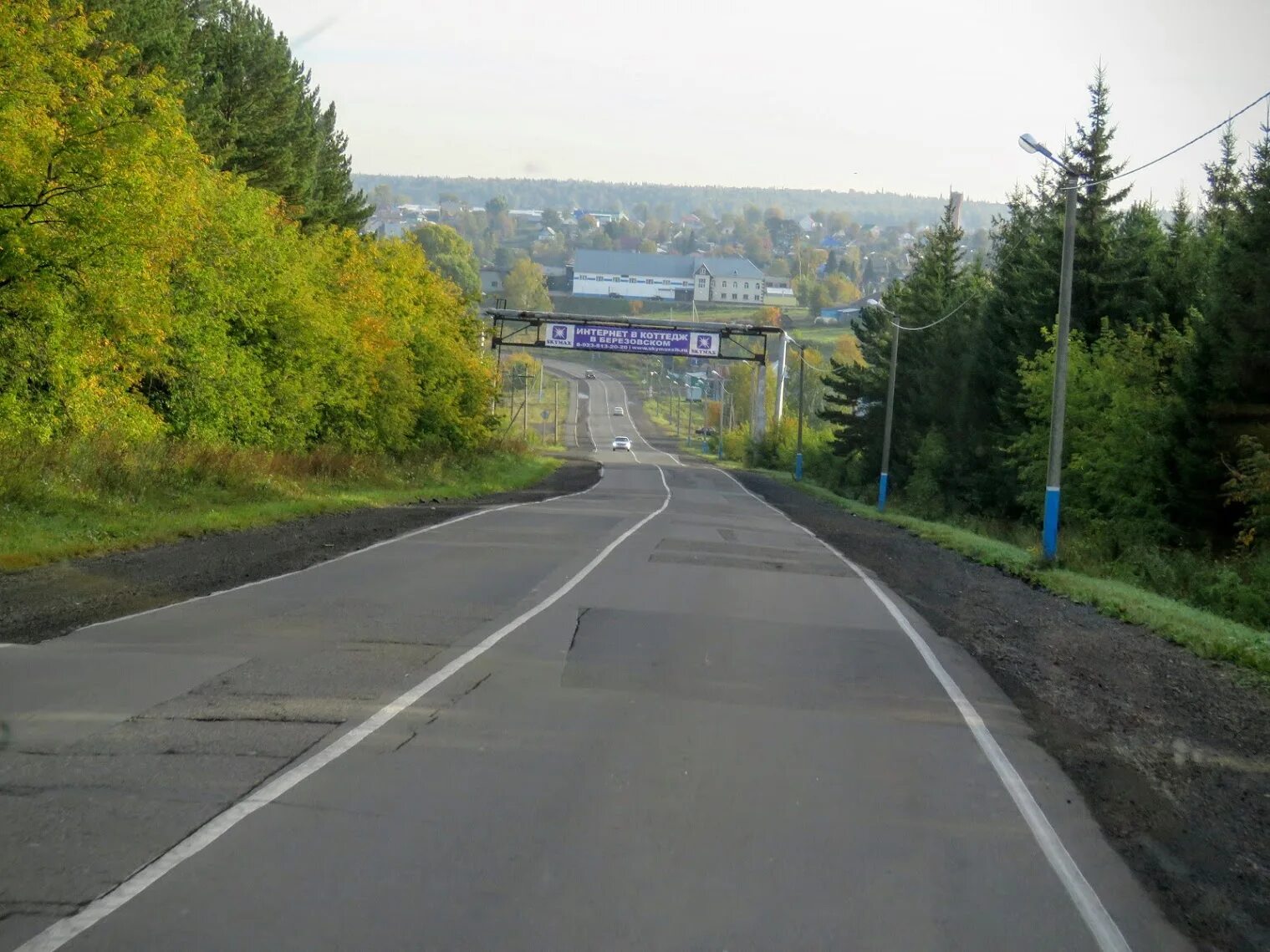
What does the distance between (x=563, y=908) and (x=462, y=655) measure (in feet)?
19.0

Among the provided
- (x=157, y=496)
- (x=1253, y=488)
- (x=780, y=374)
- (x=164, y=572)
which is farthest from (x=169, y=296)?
(x=780, y=374)

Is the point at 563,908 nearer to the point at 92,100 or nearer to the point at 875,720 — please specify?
the point at 875,720

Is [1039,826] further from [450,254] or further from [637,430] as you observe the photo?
[450,254]

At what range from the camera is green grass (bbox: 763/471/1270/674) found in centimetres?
1428

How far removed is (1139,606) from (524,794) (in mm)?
13418

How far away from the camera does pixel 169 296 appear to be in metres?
Result: 29.3

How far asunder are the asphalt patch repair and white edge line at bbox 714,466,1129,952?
34 cm

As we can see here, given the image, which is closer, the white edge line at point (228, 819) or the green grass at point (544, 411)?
the white edge line at point (228, 819)

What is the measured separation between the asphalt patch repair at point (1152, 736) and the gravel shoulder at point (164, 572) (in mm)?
8535

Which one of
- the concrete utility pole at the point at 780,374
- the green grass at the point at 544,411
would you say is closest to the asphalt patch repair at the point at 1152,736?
the concrete utility pole at the point at 780,374

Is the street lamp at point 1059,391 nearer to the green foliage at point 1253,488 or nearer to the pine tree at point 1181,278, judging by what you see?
the green foliage at point 1253,488

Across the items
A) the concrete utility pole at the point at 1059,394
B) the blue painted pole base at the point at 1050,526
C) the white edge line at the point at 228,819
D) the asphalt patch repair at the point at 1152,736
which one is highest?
the concrete utility pole at the point at 1059,394

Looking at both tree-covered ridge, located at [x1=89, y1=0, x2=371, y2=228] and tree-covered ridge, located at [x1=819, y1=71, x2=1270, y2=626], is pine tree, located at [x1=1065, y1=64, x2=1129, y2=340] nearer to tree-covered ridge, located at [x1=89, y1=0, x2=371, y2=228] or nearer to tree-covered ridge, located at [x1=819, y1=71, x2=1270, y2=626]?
tree-covered ridge, located at [x1=819, y1=71, x2=1270, y2=626]

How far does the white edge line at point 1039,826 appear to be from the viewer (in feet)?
18.4
